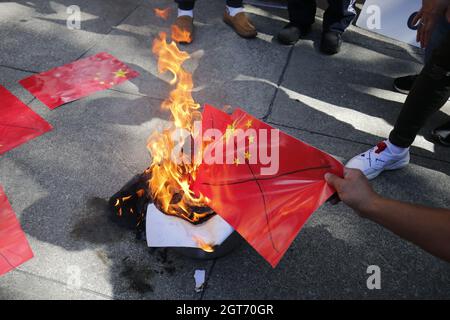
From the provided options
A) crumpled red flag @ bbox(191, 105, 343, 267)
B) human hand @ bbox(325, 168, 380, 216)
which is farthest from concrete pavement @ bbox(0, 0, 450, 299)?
human hand @ bbox(325, 168, 380, 216)

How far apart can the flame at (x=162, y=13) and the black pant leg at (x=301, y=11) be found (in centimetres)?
125

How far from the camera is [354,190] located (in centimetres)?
136

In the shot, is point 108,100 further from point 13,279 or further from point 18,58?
point 13,279

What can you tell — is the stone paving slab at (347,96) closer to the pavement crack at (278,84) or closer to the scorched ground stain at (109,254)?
the pavement crack at (278,84)

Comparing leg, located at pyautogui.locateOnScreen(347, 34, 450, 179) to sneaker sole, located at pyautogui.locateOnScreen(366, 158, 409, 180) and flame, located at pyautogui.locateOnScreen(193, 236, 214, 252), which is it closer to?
sneaker sole, located at pyautogui.locateOnScreen(366, 158, 409, 180)

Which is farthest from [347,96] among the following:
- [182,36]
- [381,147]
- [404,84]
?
→ [182,36]

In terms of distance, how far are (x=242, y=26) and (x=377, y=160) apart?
76.3 inches

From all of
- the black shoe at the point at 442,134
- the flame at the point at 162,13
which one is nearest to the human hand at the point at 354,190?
the black shoe at the point at 442,134

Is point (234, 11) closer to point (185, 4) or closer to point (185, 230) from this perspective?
point (185, 4)

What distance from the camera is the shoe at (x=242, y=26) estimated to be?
139 inches

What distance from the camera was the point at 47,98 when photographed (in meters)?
2.74

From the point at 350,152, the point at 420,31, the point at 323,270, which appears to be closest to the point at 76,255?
the point at 323,270

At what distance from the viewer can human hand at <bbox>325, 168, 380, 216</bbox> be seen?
1333 millimetres
